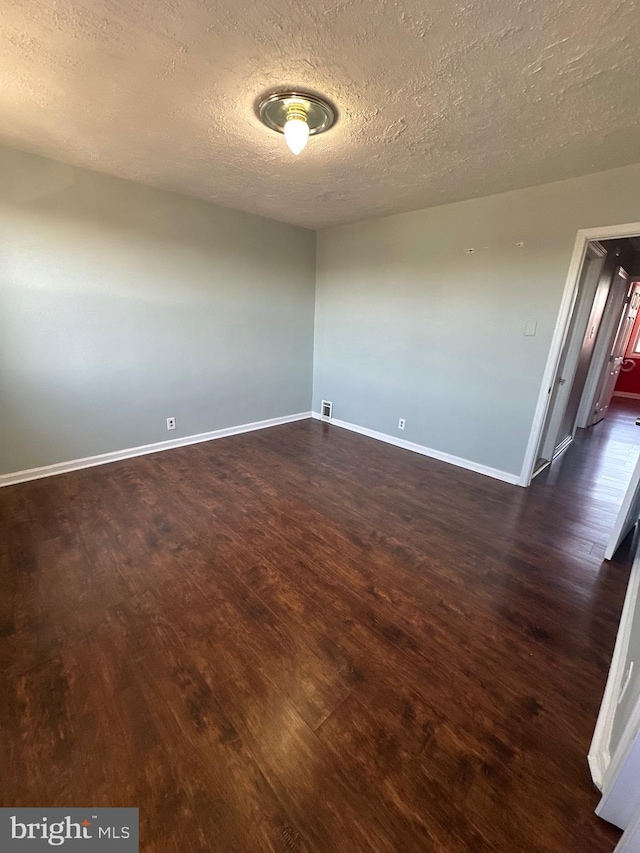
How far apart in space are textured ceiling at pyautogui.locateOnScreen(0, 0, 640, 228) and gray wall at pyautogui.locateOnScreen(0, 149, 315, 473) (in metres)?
0.42

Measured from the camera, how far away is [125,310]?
10.2 feet

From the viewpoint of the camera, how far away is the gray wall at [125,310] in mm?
2635

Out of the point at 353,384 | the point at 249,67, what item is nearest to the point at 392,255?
the point at 353,384

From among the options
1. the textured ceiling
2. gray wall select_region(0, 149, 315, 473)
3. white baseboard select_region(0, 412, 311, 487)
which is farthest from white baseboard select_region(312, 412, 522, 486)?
the textured ceiling

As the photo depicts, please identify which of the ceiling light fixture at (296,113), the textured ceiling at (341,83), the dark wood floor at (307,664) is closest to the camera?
the dark wood floor at (307,664)

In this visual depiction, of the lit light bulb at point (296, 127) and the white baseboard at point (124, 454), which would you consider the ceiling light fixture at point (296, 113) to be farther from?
the white baseboard at point (124, 454)

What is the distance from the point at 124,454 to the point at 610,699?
3.76 meters

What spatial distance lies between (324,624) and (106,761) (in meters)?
0.92

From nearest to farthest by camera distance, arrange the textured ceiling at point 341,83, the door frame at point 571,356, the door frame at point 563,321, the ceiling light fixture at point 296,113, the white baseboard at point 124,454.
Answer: the textured ceiling at point 341,83 → the ceiling light fixture at point 296,113 → the door frame at point 563,321 → the white baseboard at point 124,454 → the door frame at point 571,356

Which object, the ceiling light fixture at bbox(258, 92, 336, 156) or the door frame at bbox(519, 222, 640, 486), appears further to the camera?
the door frame at bbox(519, 222, 640, 486)

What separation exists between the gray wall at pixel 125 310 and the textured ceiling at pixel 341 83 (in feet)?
1.37

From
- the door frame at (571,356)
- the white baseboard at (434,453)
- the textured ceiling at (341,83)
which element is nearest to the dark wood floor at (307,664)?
the white baseboard at (434,453)

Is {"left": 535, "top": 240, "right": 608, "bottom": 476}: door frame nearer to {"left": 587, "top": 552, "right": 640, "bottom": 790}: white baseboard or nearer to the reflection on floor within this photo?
the reflection on floor

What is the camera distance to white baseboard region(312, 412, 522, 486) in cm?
327
